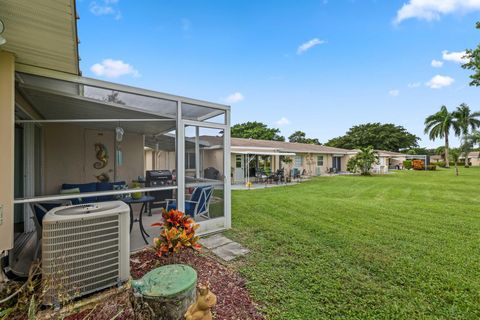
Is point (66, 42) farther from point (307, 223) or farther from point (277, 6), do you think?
point (277, 6)

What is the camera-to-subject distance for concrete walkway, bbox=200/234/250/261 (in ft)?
13.1

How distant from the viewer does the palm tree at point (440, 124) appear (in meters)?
30.8

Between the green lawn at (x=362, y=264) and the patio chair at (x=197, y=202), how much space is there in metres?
0.91

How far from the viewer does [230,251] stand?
4168 mm

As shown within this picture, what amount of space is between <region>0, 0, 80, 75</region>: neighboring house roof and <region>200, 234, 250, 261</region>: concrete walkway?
146 inches

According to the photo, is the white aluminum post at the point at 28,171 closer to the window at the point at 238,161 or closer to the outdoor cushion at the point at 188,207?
the outdoor cushion at the point at 188,207

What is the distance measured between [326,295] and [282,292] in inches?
21.9

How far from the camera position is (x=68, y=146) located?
692cm

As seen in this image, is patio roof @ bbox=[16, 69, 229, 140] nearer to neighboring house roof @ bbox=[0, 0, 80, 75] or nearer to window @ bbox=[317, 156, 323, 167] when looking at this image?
neighboring house roof @ bbox=[0, 0, 80, 75]

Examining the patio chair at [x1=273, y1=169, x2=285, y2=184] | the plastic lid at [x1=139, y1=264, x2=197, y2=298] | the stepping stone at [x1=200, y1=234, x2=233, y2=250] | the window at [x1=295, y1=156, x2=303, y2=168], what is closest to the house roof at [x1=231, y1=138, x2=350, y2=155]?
the window at [x1=295, y1=156, x2=303, y2=168]

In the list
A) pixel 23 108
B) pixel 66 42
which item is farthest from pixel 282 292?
pixel 23 108

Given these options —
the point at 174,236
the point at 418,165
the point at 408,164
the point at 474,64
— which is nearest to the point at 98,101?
the point at 174,236

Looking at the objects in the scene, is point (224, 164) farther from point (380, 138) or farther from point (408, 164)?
point (380, 138)

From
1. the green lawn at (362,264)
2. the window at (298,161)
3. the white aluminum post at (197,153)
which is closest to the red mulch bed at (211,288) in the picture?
the green lawn at (362,264)
